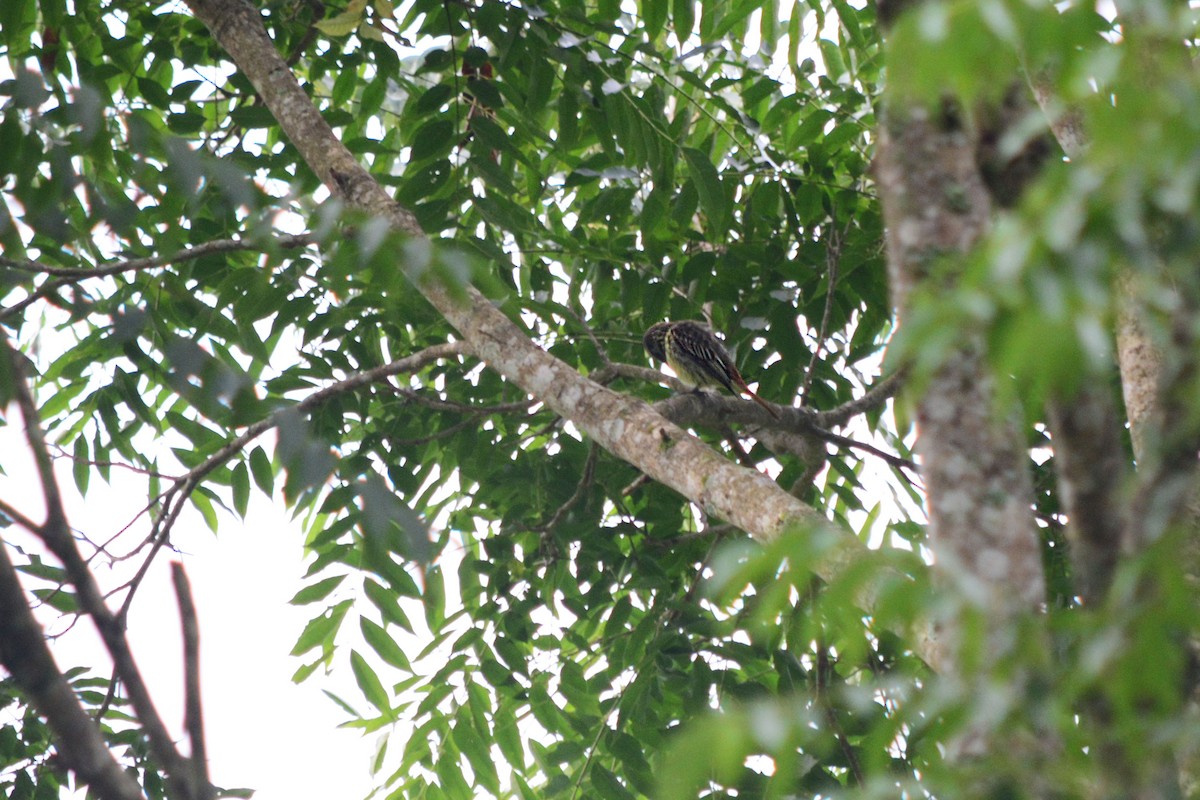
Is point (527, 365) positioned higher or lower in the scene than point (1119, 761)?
higher

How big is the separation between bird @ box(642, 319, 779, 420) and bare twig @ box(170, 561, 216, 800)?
3.64m

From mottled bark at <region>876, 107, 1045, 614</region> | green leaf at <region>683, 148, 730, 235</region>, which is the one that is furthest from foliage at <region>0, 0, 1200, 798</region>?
mottled bark at <region>876, 107, 1045, 614</region>

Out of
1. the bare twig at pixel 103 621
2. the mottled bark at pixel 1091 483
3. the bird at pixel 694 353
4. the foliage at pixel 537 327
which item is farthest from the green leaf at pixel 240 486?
the mottled bark at pixel 1091 483

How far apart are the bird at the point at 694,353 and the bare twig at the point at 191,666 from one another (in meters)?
3.64

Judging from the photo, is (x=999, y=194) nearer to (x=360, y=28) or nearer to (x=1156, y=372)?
(x=1156, y=372)

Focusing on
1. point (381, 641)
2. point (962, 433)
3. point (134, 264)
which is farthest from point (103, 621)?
point (381, 641)

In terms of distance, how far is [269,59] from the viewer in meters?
3.78

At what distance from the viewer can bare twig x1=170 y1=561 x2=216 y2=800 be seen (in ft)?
3.77

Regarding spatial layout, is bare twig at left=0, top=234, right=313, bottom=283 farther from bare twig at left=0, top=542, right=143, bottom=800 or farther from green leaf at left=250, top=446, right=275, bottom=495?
bare twig at left=0, top=542, right=143, bottom=800

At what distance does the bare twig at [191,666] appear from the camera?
1.15 meters

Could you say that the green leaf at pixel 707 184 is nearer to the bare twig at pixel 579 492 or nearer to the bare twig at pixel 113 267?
the bare twig at pixel 579 492

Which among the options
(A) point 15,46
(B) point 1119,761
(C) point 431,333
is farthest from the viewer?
(C) point 431,333

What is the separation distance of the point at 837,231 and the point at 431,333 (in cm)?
155

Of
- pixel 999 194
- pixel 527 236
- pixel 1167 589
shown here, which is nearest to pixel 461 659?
pixel 527 236
